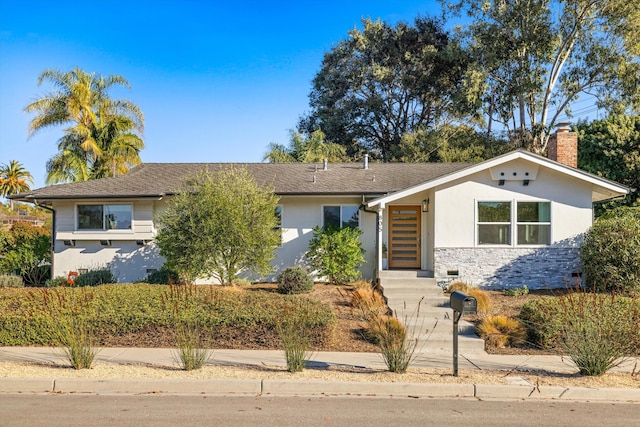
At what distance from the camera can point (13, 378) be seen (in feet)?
23.6

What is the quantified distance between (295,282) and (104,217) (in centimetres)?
711

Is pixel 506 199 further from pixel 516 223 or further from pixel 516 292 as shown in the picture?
pixel 516 292

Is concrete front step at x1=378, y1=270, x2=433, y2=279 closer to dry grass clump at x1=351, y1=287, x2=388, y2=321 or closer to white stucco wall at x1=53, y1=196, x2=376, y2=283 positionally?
white stucco wall at x1=53, y1=196, x2=376, y2=283

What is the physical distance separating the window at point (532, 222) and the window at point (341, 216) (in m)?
4.93

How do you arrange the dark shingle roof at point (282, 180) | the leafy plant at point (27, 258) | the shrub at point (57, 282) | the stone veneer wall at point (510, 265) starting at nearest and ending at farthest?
the stone veneer wall at point (510, 265), the shrub at point (57, 282), the dark shingle roof at point (282, 180), the leafy plant at point (27, 258)

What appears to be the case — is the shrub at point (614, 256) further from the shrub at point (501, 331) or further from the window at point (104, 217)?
the window at point (104, 217)

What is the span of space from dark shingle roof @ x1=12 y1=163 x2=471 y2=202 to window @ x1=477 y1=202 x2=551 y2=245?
1984 millimetres

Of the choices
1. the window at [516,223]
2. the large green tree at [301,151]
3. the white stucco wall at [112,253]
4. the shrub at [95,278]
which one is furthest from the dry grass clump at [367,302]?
the large green tree at [301,151]

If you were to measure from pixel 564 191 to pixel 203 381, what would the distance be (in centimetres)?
1194

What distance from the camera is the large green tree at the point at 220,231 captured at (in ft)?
44.2

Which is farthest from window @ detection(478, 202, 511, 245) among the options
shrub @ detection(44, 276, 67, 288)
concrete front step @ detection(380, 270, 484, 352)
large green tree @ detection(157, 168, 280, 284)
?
shrub @ detection(44, 276, 67, 288)

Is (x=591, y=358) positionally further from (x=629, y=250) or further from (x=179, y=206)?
(x=179, y=206)

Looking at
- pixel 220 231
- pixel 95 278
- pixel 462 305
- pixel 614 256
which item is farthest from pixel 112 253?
pixel 614 256

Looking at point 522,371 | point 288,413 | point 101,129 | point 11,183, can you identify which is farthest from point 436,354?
point 11,183
